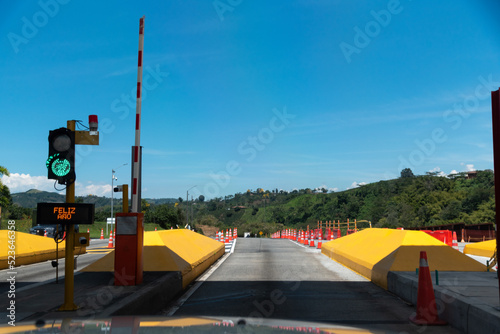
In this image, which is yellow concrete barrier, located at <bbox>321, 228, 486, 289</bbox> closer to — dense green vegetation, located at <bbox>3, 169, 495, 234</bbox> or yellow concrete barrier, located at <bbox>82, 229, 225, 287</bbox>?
yellow concrete barrier, located at <bbox>82, 229, 225, 287</bbox>

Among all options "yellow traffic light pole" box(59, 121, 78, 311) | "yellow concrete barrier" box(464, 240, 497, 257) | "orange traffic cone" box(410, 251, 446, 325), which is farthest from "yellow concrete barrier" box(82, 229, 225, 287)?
"yellow concrete barrier" box(464, 240, 497, 257)

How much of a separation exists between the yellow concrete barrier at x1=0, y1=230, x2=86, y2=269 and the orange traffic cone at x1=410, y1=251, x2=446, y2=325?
41.1ft

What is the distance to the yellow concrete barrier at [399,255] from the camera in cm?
1136

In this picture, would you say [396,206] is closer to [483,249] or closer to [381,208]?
[381,208]

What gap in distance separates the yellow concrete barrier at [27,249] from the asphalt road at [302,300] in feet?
21.8

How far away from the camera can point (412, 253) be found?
38.4 ft

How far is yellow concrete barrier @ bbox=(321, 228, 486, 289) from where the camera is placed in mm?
11359

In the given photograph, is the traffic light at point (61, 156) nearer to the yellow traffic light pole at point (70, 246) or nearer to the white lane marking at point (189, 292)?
the yellow traffic light pole at point (70, 246)

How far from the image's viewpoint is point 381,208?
99688 mm

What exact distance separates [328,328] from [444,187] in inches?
4242

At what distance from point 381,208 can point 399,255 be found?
299ft

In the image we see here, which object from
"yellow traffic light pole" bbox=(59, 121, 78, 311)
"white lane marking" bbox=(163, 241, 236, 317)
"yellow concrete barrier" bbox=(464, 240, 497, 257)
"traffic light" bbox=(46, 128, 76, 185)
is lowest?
"white lane marking" bbox=(163, 241, 236, 317)

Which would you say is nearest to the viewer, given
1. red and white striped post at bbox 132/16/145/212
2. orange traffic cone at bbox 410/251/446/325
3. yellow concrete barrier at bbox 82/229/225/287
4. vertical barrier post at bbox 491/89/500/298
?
vertical barrier post at bbox 491/89/500/298

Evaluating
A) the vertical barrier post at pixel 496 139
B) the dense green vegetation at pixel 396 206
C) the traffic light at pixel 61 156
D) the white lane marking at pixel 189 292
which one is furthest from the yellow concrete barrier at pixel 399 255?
the dense green vegetation at pixel 396 206
